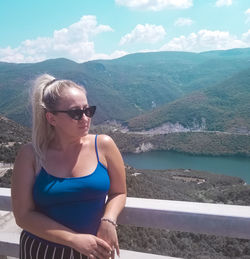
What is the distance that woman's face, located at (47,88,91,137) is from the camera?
5.81 feet

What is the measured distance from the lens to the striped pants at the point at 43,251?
1.61m

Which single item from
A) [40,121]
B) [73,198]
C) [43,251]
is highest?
[40,121]

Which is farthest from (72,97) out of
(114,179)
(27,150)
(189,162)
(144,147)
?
(144,147)

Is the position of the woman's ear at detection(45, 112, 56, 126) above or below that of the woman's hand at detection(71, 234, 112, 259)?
above

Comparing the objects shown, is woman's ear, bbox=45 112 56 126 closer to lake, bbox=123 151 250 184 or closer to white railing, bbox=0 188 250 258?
white railing, bbox=0 188 250 258

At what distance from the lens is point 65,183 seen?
164cm

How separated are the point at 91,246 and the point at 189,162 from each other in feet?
225

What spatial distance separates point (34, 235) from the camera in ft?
5.54

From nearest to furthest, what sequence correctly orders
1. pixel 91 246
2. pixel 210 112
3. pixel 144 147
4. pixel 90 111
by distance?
pixel 91 246 < pixel 90 111 < pixel 144 147 < pixel 210 112

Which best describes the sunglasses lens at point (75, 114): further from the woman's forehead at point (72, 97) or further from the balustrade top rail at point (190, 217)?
the balustrade top rail at point (190, 217)

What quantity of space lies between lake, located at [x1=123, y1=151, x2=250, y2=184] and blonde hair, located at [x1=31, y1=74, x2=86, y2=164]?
57.1 meters

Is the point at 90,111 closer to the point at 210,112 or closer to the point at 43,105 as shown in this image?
the point at 43,105

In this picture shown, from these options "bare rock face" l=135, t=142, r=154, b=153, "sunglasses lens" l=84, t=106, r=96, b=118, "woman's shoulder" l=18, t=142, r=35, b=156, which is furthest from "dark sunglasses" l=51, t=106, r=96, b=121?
"bare rock face" l=135, t=142, r=154, b=153

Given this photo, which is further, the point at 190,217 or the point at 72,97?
the point at 72,97
